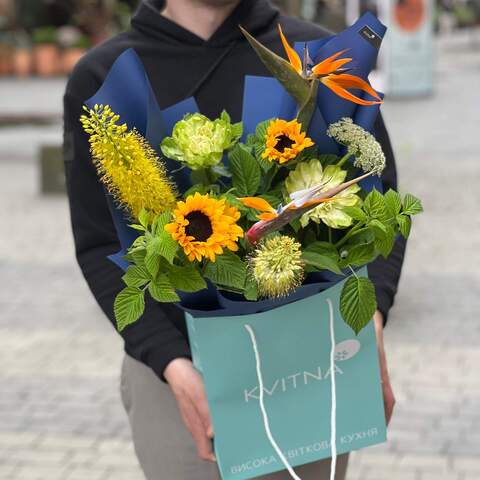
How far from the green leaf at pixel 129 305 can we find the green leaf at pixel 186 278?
0.08 meters

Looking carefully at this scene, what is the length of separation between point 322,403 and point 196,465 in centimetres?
32

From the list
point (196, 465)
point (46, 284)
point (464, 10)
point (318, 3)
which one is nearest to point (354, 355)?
point (196, 465)

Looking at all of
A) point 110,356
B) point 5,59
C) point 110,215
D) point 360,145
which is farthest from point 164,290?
point 5,59

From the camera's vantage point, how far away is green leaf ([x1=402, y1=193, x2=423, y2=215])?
6.32 ft

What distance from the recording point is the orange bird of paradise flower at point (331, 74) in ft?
6.26

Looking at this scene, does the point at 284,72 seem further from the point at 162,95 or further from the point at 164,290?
the point at 162,95

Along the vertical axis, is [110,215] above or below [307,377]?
above

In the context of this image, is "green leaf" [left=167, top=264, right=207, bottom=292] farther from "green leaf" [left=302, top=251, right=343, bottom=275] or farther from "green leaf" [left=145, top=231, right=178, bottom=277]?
"green leaf" [left=302, top=251, right=343, bottom=275]

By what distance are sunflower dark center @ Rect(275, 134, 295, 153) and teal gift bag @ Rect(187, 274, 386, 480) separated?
0.26 m

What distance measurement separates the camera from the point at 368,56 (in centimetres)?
203

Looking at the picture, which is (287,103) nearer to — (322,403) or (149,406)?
(322,403)

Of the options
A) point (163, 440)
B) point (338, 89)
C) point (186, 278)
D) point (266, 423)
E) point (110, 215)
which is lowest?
point (163, 440)

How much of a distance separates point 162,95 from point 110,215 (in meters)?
0.29

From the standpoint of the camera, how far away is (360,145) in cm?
194
